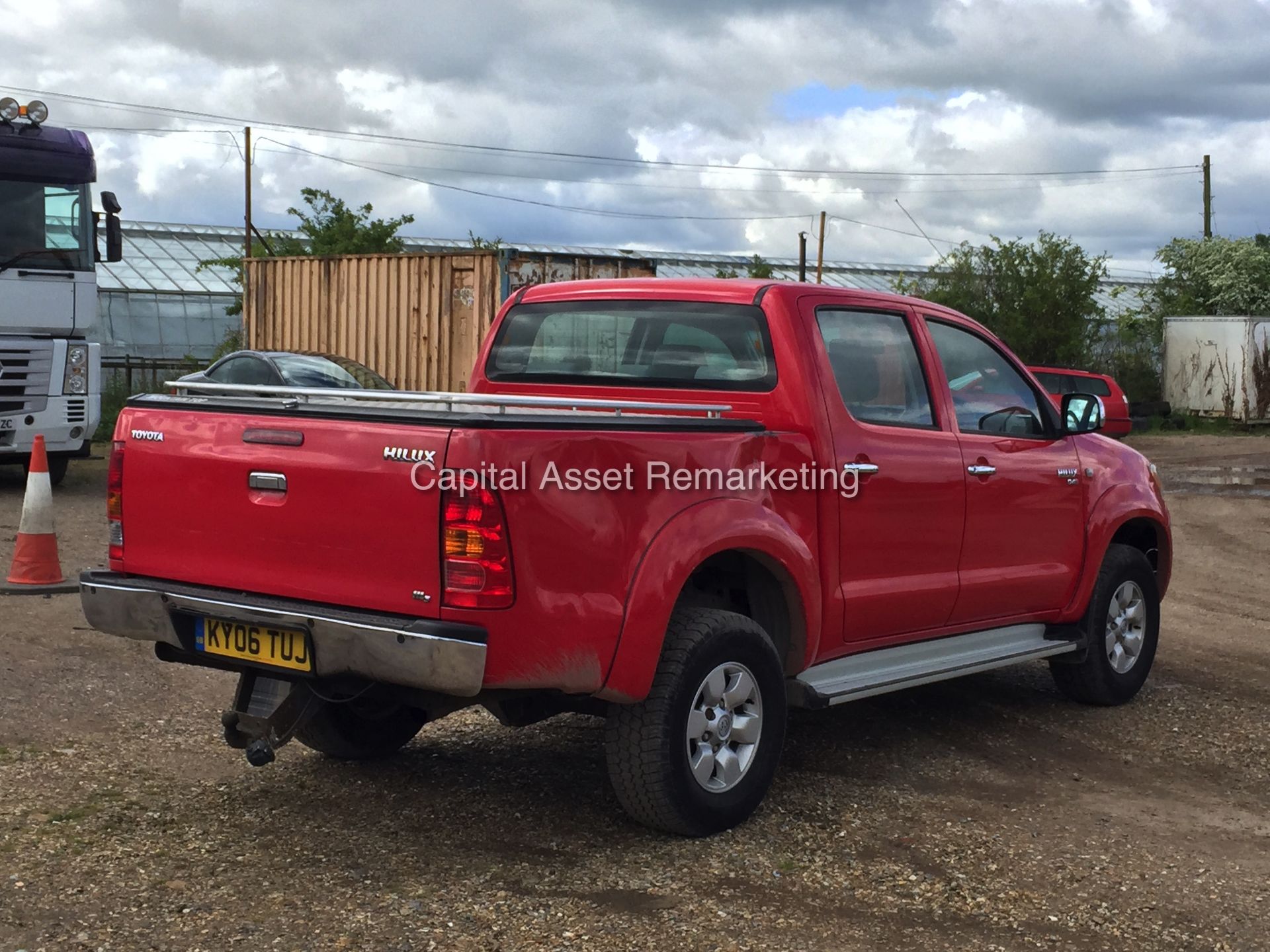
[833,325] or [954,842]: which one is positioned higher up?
[833,325]

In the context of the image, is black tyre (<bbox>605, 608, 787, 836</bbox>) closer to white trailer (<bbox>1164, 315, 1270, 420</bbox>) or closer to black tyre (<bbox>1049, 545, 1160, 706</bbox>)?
black tyre (<bbox>1049, 545, 1160, 706</bbox>)

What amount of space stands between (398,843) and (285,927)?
0.79 m

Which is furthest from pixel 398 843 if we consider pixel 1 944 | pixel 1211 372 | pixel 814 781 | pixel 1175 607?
pixel 1211 372

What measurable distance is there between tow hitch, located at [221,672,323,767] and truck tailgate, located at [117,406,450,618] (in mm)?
375

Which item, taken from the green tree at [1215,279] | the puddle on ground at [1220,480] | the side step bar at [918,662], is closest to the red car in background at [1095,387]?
the puddle on ground at [1220,480]

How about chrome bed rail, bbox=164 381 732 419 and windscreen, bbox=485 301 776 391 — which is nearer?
chrome bed rail, bbox=164 381 732 419

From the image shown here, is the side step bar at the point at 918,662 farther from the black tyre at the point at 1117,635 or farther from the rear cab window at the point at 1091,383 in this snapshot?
→ the rear cab window at the point at 1091,383

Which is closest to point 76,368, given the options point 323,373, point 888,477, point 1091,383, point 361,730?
point 323,373

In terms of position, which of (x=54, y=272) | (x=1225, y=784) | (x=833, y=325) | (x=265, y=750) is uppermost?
(x=54, y=272)

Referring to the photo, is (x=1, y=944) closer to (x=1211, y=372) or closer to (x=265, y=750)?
(x=265, y=750)

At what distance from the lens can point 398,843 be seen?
4715 millimetres

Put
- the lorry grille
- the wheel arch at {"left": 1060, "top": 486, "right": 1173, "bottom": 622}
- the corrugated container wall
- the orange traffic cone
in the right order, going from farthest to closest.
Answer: the corrugated container wall < the lorry grille < the orange traffic cone < the wheel arch at {"left": 1060, "top": 486, "right": 1173, "bottom": 622}

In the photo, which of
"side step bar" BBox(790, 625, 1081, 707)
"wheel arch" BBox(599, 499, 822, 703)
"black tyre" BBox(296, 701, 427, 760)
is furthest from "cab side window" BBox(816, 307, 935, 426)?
"black tyre" BBox(296, 701, 427, 760)

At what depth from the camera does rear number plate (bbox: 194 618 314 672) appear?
4.38 metres
